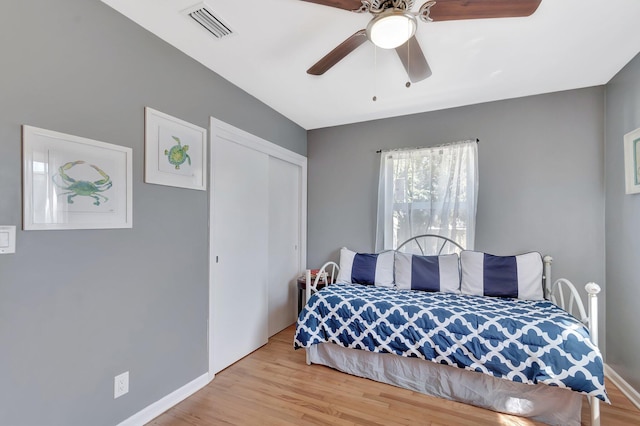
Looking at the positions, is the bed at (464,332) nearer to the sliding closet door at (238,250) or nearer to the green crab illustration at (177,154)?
the sliding closet door at (238,250)

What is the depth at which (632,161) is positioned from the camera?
208 cm

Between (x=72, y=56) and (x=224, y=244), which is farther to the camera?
(x=224, y=244)

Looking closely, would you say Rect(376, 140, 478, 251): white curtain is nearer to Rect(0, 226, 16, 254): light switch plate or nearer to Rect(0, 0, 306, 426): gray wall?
Rect(0, 0, 306, 426): gray wall

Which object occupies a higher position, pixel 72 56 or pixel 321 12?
pixel 321 12

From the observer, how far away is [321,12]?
1.64m

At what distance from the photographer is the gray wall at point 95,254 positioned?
4.27 feet

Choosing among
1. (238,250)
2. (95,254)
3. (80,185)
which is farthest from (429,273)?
(80,185)

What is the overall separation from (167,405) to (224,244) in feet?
3.93

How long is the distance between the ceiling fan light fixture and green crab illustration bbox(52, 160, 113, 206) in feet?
5.34

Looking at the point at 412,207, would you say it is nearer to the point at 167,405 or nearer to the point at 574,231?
the point at 574,231

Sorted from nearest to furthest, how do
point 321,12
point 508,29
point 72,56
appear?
point 72,56, point 321,12, point 508,29

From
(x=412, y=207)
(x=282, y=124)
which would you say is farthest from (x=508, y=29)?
(x=282, y=124)

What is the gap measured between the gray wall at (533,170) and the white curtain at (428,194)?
0.11 m

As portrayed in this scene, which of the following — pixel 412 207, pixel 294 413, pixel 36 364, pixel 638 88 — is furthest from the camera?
pixel 412 207
